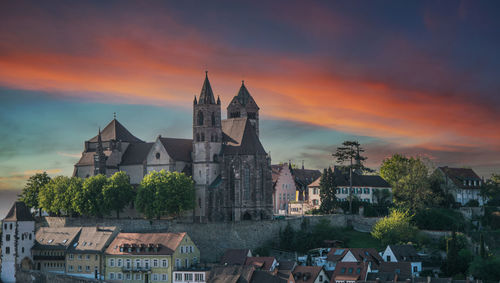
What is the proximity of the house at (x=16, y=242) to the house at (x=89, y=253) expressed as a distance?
22.2 ft

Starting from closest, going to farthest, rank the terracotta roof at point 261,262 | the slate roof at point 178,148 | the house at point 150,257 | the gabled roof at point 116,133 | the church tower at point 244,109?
the terracotta roof at point 261,262
the house at point 150,257
the slate roof at point 178,148
the gabled roof at point 116,133
the church tower at point 244,109

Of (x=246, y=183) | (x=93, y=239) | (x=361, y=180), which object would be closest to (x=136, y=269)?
(x=93, y=239)

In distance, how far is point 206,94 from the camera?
129500 mm

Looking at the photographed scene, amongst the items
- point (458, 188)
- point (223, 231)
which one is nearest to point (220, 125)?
point (223, 231)

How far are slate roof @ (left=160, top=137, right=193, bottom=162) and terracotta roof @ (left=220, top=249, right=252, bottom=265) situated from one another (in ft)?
88.8

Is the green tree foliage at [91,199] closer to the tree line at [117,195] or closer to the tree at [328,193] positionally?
the tree line at [117,195]

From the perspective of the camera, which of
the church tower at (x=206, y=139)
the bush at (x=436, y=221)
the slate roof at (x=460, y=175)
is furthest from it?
the slate roof at (x=460, y=175)

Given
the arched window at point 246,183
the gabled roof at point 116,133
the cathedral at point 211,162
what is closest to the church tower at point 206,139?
the cathedral at point 211,162

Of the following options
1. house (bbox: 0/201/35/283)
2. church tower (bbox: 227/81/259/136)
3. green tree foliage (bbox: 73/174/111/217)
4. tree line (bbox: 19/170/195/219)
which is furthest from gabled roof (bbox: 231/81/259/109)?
house (bbox: 0/201/35/283)

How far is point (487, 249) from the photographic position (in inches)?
4523

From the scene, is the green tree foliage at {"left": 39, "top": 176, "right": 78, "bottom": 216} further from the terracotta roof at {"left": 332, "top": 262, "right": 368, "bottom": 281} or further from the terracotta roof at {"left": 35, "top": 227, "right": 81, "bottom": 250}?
the terracotta roof at {"left": 332, "top": 262, "right": 368, "bottom": 281}

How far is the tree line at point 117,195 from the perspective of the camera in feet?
388

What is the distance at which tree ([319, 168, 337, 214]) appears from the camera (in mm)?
130750

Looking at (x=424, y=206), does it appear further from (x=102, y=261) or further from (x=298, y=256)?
(x=102, y=261)
